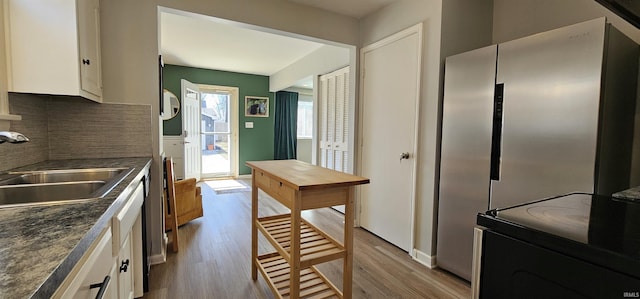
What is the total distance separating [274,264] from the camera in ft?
7.13

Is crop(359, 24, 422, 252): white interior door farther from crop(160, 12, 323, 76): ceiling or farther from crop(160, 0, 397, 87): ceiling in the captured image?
crop(160, 12, 323, 76): ceiling

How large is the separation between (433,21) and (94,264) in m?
2.54

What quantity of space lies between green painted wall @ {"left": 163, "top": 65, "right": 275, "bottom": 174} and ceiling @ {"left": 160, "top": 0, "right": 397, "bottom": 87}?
0.21 m

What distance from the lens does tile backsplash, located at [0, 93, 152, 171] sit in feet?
5.99

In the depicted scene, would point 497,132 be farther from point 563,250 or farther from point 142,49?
point 142,49

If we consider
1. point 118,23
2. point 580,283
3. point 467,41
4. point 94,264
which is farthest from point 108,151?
point 467,41

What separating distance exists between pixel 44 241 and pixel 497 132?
87.3 inches

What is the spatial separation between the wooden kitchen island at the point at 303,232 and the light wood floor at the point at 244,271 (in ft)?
0.58

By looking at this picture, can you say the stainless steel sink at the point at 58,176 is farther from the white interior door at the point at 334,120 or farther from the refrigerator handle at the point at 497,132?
the white interior door at the point at 334,120

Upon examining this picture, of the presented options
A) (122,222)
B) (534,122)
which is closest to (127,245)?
(122,222)

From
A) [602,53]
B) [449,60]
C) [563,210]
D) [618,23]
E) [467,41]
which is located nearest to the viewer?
[563,210]

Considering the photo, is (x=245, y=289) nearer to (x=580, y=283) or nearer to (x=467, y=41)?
(x=580, y=283)

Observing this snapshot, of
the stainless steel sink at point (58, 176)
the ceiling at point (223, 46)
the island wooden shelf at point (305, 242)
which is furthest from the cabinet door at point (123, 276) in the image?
the ceiling at point (223, 46)

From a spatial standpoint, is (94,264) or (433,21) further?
(433,21)
